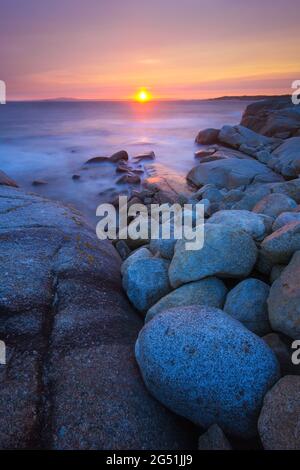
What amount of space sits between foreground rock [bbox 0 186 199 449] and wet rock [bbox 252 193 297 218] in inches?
95.0

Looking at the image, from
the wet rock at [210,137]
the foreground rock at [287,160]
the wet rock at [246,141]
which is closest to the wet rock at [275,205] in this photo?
the foreground rock at [287,160]

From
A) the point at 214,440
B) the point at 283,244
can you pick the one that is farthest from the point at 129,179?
the point at 214,440

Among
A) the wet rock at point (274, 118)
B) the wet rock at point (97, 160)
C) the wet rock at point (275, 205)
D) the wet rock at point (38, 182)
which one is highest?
the wet rock at point (274, 118)

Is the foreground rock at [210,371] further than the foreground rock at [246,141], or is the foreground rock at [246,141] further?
the foreground rock at [246,141]

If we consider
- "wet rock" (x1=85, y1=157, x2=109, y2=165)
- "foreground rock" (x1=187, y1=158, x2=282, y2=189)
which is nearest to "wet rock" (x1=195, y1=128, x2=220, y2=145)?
"wet rock" (x1=85, y1=157, x2=109, y2=165)

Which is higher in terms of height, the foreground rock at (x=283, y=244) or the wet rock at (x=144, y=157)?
the foreground rock at (x=283, y=244)

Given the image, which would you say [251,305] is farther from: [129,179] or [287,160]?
[129,179]

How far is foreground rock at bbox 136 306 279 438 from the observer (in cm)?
252

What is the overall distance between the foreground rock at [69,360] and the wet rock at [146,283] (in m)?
0.14

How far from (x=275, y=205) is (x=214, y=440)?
143 inches

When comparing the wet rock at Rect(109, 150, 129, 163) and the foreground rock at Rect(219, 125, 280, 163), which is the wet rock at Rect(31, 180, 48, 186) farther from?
the foreground rock at Rect(219, 125, 280, 163)

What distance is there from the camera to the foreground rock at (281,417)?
2209 mm

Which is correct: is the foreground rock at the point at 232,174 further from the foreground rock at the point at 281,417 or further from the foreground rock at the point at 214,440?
the foreground rock at the point at 214,440
